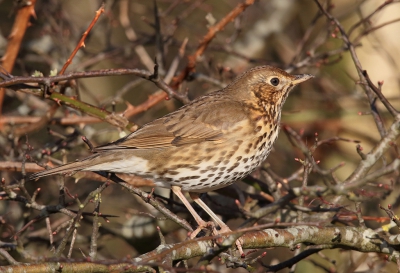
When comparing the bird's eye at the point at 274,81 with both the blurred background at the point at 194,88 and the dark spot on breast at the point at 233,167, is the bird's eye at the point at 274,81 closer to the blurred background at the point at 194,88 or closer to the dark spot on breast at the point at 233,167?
the blurred background at the point at 194,88

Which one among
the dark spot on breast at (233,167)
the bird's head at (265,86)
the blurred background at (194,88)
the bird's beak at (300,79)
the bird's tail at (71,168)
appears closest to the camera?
the bird's tail at (71,168)

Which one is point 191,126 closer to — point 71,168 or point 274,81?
point 274,81

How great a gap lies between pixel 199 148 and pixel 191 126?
9.7 inches

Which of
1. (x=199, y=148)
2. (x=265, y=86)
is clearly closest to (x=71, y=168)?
(x=199, y=148)

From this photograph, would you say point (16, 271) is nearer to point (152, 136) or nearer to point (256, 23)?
point (152, 136)

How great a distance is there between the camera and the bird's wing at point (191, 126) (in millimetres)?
5086

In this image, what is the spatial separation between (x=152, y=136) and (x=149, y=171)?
317 mm

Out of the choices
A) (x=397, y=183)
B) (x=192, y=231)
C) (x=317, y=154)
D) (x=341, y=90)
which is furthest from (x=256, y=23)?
(x=192, y=231)

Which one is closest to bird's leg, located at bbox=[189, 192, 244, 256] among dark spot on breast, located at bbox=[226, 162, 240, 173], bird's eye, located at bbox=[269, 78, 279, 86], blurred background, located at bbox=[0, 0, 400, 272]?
blurred background, located at bbox=[0, 0, 400, 272]

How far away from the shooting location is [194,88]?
8562 mm

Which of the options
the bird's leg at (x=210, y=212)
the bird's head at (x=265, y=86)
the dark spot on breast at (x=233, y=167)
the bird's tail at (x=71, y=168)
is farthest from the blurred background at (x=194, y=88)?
the dark spot on breast at (x=233, y=167)

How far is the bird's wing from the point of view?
5086mm

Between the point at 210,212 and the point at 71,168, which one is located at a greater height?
the point at 71,168

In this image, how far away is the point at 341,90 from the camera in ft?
24.8
